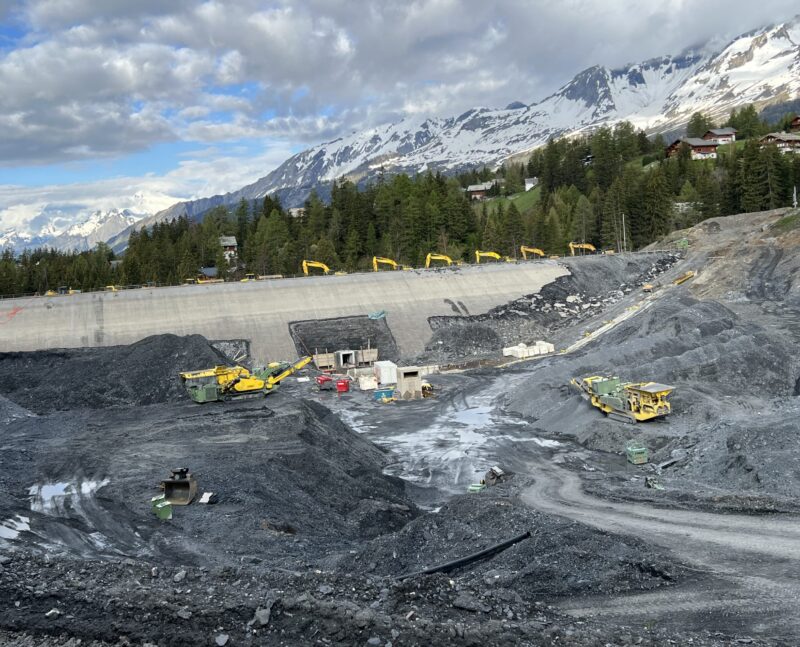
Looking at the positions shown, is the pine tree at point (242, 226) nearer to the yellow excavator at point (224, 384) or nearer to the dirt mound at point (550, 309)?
the dirt mound at point (550, 309)

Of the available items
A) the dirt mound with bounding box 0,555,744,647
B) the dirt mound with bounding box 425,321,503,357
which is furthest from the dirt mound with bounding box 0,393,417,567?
the dirt mound with bounding box 425,321,503,357

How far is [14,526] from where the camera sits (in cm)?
1612

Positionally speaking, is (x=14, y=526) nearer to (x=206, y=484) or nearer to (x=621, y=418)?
(x=206, y=484)

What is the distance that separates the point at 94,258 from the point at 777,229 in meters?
73.6

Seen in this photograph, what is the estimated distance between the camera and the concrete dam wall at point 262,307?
46906mm

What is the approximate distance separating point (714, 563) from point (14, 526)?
617 inches

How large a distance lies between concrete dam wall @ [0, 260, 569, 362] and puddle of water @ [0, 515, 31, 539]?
99.6 ft

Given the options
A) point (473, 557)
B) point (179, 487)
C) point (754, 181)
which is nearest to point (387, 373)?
point (179, 487)

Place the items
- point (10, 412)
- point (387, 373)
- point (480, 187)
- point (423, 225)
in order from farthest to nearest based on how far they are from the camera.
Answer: point (480, 187), point (423, 225), point (387, 373), point (10, 412)

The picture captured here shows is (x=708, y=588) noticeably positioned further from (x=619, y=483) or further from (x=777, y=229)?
(x=777, y=229)

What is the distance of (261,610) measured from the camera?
985 centimetres

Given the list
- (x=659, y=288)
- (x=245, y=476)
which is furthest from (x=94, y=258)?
(x=245, y=476)

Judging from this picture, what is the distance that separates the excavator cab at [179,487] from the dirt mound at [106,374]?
717 inches

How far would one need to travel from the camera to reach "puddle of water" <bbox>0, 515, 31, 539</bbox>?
50.8 ft
